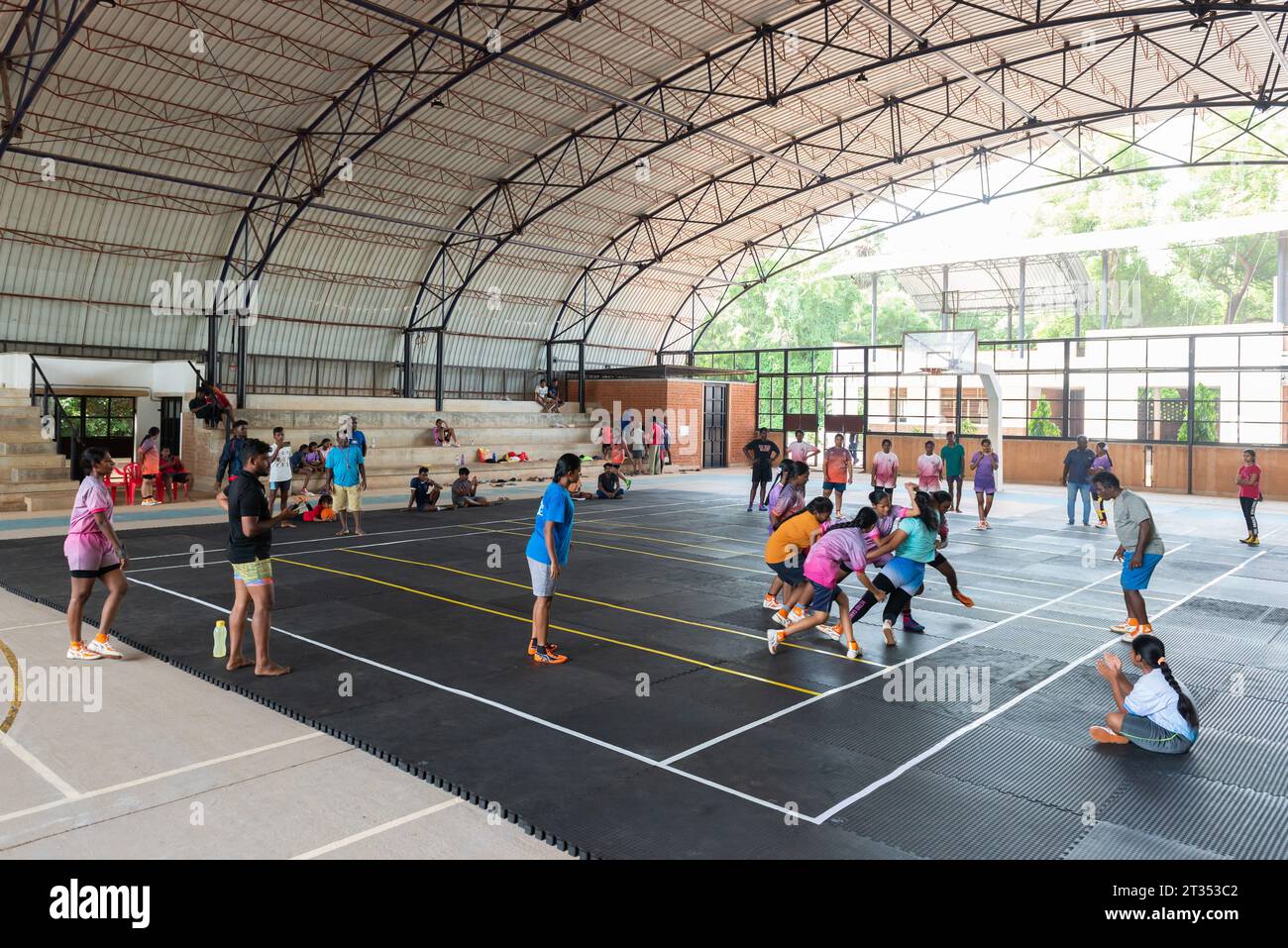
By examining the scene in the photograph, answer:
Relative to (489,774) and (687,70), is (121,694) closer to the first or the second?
(489,774)

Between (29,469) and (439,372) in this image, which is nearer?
(29,469)

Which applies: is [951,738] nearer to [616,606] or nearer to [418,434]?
[616,606]

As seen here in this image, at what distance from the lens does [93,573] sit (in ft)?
29.5

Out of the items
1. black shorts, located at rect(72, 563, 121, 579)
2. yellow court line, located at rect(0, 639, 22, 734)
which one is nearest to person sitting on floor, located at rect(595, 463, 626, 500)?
yellow court line, located at rect(0, 639, 22, 734)

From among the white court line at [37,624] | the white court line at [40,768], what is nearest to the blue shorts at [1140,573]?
the white court line at [40,768]

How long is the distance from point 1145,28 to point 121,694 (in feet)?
94.5

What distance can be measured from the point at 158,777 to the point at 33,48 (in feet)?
64.1

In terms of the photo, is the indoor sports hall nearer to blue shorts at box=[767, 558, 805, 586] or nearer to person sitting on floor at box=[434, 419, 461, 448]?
blue shorts at box=[767, 558, 805, 586]

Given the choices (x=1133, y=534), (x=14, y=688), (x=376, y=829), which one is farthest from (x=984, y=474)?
(x=14, y=688)

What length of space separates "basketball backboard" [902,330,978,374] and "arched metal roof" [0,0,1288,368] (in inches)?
247

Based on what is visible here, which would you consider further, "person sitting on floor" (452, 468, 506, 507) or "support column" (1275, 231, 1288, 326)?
"support column" (1275, 231, 1288, 326)

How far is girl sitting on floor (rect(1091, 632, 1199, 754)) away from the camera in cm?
677

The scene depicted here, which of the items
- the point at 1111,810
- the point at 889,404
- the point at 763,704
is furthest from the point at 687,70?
the point at 1111,810

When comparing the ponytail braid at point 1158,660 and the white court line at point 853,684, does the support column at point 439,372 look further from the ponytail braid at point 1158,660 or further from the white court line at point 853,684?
the ponytail braid at point 1158,660
